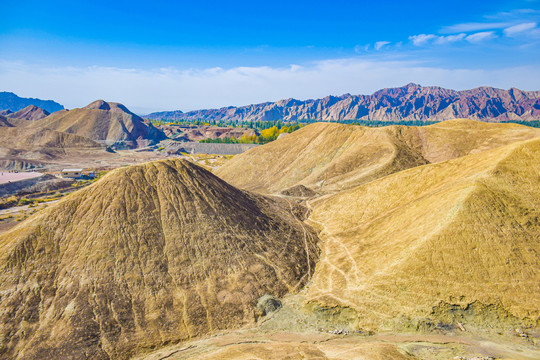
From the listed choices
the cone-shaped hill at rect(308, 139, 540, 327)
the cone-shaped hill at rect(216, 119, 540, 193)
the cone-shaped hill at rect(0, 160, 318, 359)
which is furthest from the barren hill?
the cone-shaped hill at rect(308, 139, 540, 327)

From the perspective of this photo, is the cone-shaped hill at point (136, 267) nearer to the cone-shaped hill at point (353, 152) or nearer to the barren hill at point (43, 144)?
the cone-shaped hill at point (353, 152)

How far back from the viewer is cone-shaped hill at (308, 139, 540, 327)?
97.0 feet

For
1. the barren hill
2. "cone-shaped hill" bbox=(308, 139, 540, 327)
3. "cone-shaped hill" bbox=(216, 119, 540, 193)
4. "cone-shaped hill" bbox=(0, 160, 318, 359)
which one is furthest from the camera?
the barren hill

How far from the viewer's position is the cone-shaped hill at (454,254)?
2956 centimetres

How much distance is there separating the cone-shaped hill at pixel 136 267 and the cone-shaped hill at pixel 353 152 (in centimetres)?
3409

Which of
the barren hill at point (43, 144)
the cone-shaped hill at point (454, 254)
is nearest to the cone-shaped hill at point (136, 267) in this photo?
the cone-shaped hill at point (454, 254)

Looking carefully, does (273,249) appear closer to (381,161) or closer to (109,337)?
(109,337)

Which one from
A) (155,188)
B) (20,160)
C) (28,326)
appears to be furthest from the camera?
(20,160)

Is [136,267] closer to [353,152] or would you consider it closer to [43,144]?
[353,152]

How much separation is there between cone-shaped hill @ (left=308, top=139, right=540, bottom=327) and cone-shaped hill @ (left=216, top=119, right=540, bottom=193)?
2637 centimetres

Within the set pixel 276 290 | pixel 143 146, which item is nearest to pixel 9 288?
pixel 276 290

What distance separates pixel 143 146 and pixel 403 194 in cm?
18386

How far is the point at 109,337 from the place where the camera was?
26891 millimetres

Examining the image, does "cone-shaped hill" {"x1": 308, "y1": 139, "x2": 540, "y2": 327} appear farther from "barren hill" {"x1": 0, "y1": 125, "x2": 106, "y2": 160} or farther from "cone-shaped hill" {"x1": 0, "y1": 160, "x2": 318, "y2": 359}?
"barren hill" {"x1": 0, "y1": 125, "x2": 106, "y2": 160}
